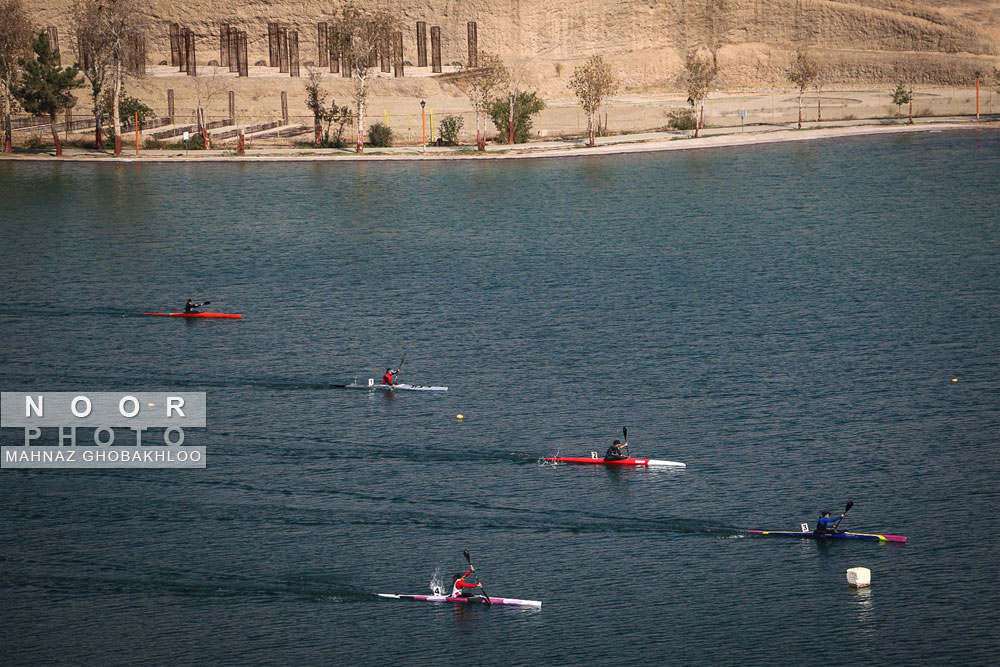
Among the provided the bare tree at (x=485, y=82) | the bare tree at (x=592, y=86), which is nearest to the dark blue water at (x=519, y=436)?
the bare tree at (x=592, y=86)

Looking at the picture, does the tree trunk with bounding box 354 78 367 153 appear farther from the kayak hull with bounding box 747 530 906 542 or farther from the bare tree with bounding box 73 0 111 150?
the kayak hull with bounding box 747 530 906 542

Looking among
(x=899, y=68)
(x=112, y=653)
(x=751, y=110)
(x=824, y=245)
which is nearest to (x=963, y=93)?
(x=899, y=68)

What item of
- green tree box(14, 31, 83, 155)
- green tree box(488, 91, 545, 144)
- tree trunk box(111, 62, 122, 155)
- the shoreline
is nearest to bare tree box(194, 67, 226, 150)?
tree trunk box(111, 62, 122, 155)

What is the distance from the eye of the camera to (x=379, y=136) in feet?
477

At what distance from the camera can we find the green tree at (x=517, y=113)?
146000 mm

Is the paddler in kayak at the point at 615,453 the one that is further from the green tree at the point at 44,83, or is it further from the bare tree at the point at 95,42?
the green tree at the point at 44,83

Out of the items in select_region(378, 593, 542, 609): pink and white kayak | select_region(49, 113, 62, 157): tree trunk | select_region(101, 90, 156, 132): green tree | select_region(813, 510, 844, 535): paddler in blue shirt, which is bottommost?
select_region(378, 593, 542, 609): pink and white kayak

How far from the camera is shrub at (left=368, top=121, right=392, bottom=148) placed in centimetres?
14550

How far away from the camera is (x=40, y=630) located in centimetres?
4388

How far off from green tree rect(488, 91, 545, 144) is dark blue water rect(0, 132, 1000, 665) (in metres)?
35.9

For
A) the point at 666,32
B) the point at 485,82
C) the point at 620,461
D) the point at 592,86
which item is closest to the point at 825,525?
the point at 620,461

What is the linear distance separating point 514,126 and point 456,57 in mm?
39973

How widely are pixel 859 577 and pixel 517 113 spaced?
108 m

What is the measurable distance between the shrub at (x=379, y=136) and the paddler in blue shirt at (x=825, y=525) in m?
104
